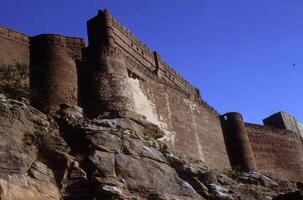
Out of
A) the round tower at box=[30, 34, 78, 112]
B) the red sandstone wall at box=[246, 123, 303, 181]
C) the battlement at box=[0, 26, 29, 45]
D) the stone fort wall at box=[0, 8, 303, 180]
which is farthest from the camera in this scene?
the red sandstone wall at box=[246, 123, 303, 181]

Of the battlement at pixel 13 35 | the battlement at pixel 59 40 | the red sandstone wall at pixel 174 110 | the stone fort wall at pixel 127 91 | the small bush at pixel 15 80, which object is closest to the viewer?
the small bush at pixel 15 80

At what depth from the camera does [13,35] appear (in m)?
20.9

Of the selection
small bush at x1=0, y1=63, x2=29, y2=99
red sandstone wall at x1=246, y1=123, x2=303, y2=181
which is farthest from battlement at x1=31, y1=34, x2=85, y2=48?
red sandstone wall at x1=246, y1=123, x2=303, y2=181

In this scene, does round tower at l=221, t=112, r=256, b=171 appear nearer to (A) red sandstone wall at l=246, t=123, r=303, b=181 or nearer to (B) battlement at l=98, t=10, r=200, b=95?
(A) red sandstone wall at l=246, t=123, r=303, b=181

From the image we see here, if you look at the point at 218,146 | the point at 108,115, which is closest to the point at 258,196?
the point at 108,115

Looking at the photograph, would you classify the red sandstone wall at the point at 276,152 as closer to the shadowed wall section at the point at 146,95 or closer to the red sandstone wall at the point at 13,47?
the shadowed wall section at the point at 146,95

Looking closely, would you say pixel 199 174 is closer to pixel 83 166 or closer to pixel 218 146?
pixel 83 166

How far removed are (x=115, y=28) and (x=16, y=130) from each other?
10247 mm

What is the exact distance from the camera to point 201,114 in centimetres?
2736

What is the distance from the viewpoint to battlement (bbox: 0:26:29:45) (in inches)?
818

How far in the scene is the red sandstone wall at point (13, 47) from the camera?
2023cm

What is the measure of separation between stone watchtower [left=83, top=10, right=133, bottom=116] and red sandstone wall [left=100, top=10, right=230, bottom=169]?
2.05 feet

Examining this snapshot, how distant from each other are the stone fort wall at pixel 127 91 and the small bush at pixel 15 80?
14.4 inches

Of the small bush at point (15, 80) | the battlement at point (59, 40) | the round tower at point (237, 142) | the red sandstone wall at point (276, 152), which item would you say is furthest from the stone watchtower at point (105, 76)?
the red sandstone wall at point (276, 152)
